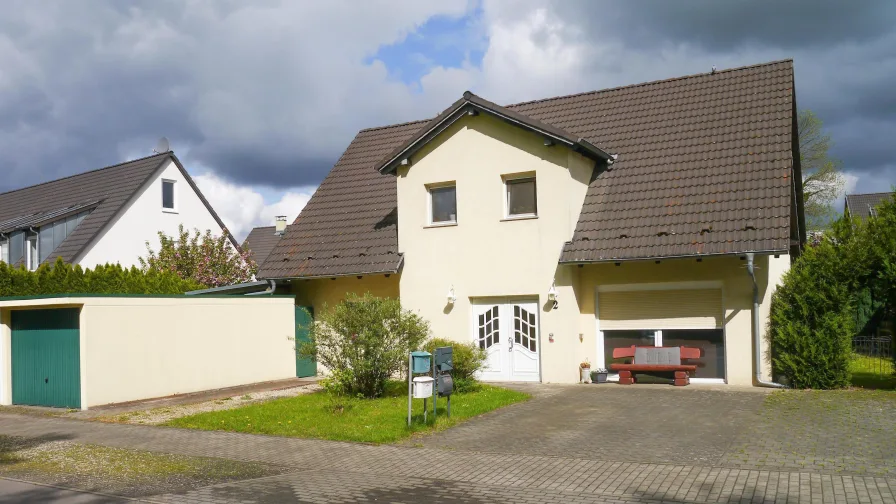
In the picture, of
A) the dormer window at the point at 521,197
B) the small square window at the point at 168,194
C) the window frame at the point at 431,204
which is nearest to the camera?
the dormer window at the point at 521,197

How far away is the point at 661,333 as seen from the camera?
17.4 m

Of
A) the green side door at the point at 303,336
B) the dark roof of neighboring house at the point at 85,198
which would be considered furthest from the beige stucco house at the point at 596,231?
the dark roof of neighboring house at the point at 85,198

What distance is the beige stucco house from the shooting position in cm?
1656

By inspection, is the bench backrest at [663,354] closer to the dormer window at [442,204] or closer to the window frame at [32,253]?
the dormer window at [442,204]

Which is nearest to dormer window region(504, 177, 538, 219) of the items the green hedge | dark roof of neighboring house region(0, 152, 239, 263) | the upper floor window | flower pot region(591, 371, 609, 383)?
flower pot region(591, 371, 609, 383)

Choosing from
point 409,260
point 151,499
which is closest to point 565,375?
point 409,260

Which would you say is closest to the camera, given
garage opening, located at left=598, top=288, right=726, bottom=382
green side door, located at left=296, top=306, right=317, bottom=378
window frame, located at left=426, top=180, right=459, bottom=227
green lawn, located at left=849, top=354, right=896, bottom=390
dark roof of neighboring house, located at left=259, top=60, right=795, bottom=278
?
green lawn, located at left=849, top=354, right=896, bottom=390

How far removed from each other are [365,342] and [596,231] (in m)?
5.89

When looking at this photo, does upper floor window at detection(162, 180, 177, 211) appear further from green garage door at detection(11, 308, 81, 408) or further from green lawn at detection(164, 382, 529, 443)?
green lawn at detection(164, 382, 529, 443)

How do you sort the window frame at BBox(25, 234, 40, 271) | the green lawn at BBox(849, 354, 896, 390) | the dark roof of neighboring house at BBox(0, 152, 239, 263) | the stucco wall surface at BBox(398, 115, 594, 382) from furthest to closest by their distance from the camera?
1. the window frame at BBox(25, 234, 40, 271)
2. the dark roof of neighboring house at BBox(0, 152, 239, 263)
3. the stucco wall surface at BBox(398, 115, 594, 382)
4. the green lawn at BBox(849, 354, 896, 390)

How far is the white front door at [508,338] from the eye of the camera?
18359mm

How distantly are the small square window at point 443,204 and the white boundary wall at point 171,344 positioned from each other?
15.5 feet

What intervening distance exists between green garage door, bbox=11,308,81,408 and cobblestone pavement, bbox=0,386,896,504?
63.0 inches

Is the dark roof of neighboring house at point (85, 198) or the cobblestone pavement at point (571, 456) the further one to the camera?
the dark roof of neighboring house at point (85, 198)
